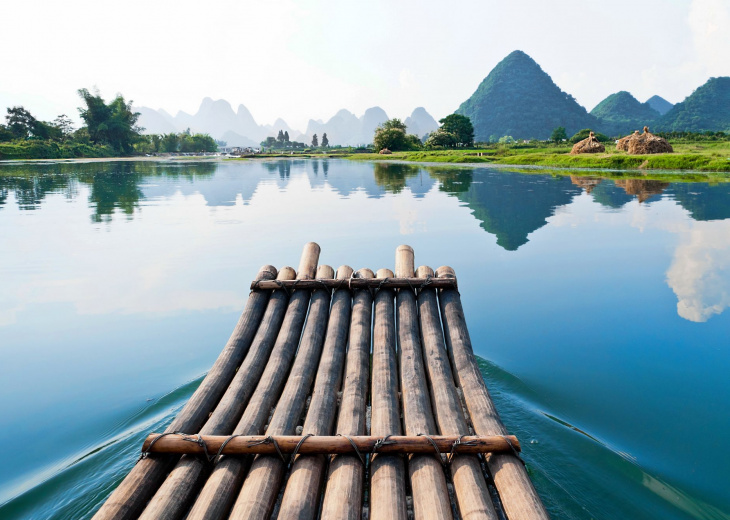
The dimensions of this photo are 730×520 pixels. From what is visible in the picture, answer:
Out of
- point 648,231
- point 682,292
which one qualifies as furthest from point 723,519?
point 648,231

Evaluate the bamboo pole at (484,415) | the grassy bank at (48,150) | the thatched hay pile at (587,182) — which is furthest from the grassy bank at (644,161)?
the grassy bank at (48,150)

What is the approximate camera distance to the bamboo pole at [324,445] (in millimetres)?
3506

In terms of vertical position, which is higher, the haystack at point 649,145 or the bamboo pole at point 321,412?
the haystack at point 649,145

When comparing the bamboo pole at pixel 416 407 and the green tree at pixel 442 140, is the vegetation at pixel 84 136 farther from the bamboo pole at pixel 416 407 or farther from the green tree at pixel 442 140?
the bamboo pole at pixel 416 407

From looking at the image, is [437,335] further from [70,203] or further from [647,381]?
[70,203]

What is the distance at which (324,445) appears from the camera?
139 inches

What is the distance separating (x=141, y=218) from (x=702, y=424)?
69.5 feet

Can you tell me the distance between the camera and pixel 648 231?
54.1ft

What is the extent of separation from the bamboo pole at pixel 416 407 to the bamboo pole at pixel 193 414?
74.6 inches

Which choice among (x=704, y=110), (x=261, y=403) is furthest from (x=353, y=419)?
(x=704, y=110)

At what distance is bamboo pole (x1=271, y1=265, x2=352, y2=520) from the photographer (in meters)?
3.15

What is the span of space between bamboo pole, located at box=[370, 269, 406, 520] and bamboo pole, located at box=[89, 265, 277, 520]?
1593 millimetres

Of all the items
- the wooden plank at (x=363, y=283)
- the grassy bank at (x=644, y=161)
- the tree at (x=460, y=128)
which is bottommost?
the wooden plank at (x=363, y=283)

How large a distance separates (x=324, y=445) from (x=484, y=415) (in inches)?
58.9
